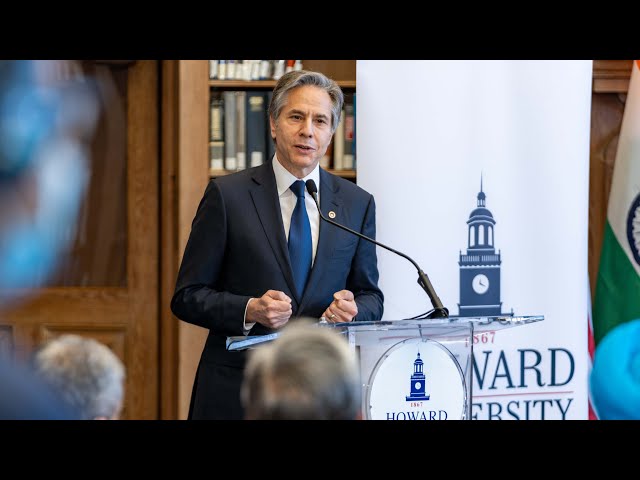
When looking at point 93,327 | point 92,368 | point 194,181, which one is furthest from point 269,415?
point 93,327

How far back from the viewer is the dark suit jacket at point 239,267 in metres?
2.55

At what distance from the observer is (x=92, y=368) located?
133 centimetres

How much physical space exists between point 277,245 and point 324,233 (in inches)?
5.3

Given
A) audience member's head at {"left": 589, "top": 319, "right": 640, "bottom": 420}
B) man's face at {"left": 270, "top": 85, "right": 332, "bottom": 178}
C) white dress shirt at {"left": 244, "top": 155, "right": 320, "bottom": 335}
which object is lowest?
audience member's head at {"left": 589, "top": 319, "right": 640, "bottom": 420}

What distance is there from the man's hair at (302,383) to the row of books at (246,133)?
2.68 metres

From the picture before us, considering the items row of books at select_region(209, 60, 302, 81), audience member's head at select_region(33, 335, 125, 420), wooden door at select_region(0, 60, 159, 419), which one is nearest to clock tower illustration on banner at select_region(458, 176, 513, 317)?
row of books at select_region(209, 60, 302, 81)

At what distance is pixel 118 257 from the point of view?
4.16 meters

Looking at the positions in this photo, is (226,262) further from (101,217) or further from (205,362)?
(101,217)

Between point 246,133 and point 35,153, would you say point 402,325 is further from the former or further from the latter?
point 35,153

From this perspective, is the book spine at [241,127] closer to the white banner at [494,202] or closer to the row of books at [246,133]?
the row of books at [246,133]

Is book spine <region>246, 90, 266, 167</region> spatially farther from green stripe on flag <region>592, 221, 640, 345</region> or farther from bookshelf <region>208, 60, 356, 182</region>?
green stripe on flag <region>592, 221, 640, 345</region>

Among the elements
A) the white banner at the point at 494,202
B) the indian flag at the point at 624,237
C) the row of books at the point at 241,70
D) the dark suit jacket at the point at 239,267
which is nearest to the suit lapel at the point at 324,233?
the dark suit jacket at the point at 239,267

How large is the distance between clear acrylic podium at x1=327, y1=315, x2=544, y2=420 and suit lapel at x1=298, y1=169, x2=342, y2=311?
20.0 inches

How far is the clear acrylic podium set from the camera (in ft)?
6.66
